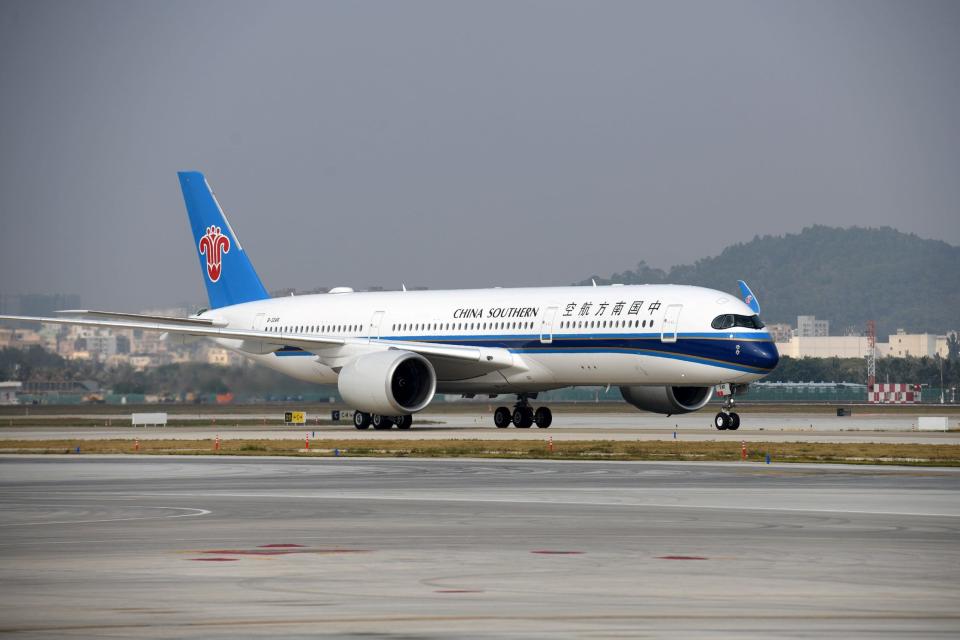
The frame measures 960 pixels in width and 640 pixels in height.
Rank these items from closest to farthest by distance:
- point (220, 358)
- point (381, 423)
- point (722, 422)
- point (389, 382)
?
point (722, 422)
point (389, 382)
point (381, 423)
point (220, 358)

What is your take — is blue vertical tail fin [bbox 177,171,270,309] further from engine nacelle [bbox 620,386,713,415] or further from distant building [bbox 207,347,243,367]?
engine nacelle [bbox 620,386,713,415]

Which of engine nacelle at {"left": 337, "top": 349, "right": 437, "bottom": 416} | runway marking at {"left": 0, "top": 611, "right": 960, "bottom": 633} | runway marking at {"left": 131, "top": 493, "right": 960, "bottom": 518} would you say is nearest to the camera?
runway marking at {"left": 0, "top": 611, "right": 960, "bottom": 633}

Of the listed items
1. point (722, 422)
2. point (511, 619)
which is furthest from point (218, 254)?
point (511, 619)

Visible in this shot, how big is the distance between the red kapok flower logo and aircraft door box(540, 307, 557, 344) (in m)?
18.6

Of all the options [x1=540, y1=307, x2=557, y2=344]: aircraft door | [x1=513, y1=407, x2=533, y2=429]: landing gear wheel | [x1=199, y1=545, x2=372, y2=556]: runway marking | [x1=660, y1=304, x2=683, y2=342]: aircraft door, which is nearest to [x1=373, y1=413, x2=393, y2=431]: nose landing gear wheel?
[x1=513, y1=407, x2=533, y2=429]: landing gear wheel

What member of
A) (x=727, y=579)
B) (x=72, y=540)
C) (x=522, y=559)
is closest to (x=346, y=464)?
(x=72, y=540)

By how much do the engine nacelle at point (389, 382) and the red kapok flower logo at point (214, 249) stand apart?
1433cm

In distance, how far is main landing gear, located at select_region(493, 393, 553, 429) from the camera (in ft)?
181

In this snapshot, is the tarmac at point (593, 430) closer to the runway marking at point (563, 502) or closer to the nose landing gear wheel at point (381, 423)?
the nose landing gear wheel at point (381, 423)

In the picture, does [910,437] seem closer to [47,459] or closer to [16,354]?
[47,459]

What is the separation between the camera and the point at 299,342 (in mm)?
55125

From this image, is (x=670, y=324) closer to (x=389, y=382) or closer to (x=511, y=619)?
(x=389, y=382)

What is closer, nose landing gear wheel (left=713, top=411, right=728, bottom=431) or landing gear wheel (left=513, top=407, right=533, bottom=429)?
nose landing gear wheel (left=713, top=411, right=728, bottom=431)

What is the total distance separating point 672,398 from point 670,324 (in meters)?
5.52
